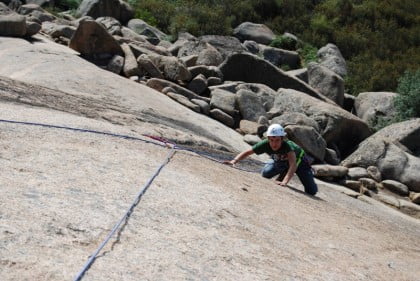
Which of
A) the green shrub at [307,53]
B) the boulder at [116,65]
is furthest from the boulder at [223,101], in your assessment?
the green shrub at [307,53]

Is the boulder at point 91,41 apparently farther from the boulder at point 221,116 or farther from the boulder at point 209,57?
the boulder at point 209,57

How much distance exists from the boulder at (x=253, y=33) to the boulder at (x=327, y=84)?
24.4 ft

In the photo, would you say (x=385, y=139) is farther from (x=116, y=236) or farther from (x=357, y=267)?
(x=116, y=236)

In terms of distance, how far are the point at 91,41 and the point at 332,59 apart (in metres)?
13.1

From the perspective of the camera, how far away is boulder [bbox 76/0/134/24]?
2447cm

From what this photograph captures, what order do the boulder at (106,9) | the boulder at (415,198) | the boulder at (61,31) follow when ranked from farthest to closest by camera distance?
the boulder at (106,9) → the boulder at (61,31) → the boulder at (415,198)

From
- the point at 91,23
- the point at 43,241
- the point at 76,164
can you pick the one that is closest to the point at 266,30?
the point at 91,23

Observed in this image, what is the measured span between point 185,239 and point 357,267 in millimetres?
1714

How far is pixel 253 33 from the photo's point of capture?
27.5 metres

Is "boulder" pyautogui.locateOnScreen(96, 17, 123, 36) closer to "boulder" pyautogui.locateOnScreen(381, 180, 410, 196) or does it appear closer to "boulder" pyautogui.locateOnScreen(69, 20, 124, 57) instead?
"boulder" pyautogui.locateOnScreen(69, 20, 124, 57)

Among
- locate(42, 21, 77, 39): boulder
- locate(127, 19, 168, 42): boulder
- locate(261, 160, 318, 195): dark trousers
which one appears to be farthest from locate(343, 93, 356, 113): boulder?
locate(261, 160, 318, 195): dark trousers

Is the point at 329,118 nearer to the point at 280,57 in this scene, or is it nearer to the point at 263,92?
the point at 263,92

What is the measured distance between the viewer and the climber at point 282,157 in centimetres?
847

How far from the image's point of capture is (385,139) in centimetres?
1552
